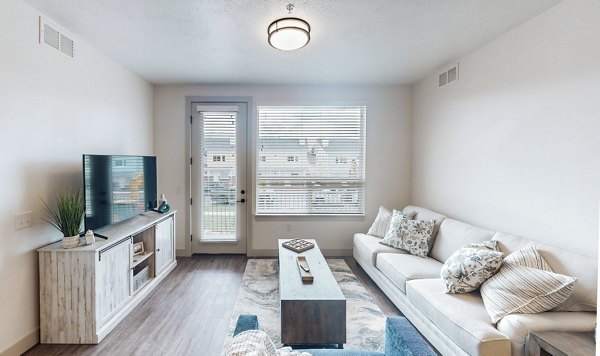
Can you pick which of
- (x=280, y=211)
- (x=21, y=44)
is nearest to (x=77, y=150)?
(x=21, y=44)

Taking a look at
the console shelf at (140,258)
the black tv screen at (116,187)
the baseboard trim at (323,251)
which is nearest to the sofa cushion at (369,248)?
the baseboard trim at (323,251)

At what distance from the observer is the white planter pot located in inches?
88.0

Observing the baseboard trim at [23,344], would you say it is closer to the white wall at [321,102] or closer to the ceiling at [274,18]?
the white wall at [321,102]

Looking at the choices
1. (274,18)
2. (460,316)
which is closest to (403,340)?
(460,316)

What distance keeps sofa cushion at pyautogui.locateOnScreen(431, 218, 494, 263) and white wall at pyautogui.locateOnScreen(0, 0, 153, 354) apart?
3.77m

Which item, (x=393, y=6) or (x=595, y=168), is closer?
(x=595, y=168)

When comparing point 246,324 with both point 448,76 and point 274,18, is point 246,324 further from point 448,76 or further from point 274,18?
point 448,76

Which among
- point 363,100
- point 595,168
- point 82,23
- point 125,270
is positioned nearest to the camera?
point 595,168

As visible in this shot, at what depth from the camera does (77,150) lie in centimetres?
269

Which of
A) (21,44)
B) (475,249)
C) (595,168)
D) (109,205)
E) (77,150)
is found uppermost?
(21,44)

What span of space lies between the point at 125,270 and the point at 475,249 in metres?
3.19

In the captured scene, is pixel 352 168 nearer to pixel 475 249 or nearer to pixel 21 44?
Result: pixel 475 249

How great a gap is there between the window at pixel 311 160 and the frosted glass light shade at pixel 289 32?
1.90m

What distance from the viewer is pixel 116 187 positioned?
2.86 meters
